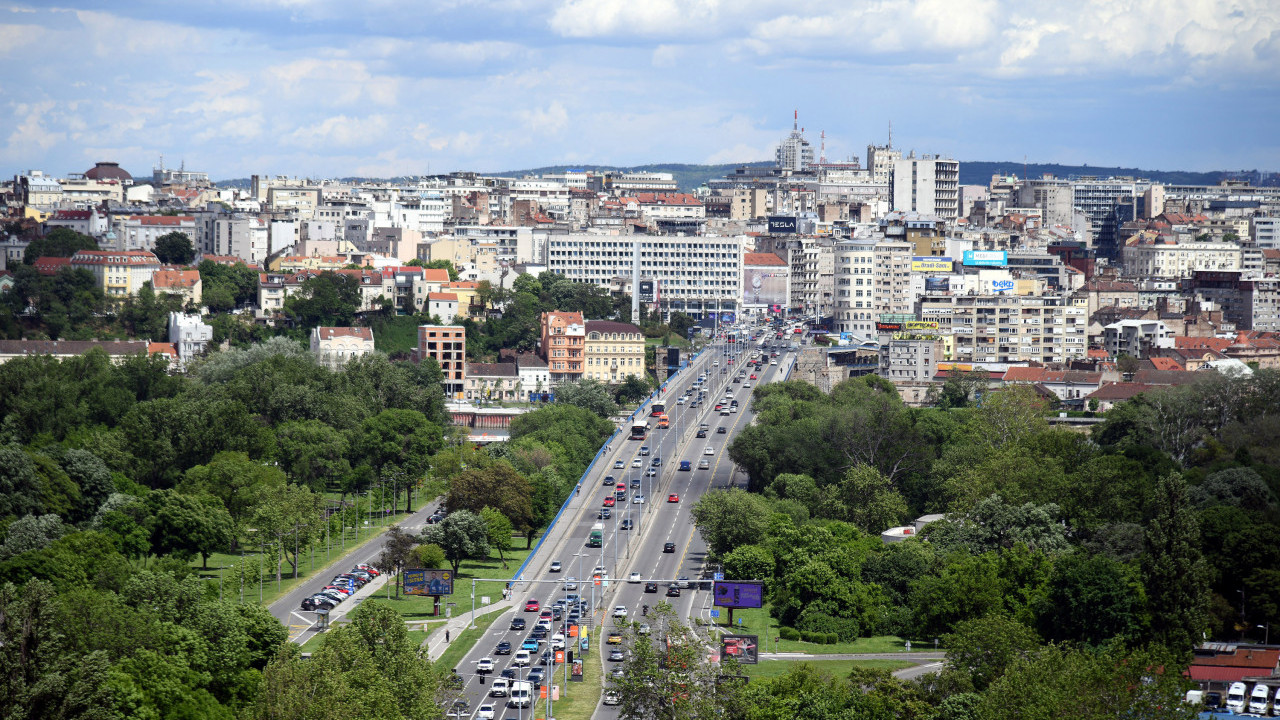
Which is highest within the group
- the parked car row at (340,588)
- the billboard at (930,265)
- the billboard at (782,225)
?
the billboard at (782,225)

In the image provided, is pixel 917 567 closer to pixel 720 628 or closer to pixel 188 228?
pixel 720 628

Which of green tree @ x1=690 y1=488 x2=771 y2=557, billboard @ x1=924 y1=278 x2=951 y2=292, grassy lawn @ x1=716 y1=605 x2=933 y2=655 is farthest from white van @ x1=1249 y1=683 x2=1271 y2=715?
billboard @ x1=924 y1=278 x2=951 y2=292

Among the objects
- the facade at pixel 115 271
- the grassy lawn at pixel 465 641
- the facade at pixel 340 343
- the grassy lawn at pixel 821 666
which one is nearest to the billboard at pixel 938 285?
the facade at pixel 340 343

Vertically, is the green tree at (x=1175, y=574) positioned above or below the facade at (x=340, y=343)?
below

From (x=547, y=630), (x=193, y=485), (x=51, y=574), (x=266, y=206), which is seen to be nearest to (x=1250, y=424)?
(x=547, y=630)

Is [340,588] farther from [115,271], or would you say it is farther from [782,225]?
[782,225]

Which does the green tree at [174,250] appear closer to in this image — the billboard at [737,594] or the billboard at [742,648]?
the billboard at [737,594]

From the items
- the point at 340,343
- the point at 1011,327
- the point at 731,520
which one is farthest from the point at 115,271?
the point at 731,520

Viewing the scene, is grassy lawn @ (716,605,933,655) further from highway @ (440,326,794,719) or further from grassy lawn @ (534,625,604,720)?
grassy lawn @ (534,625,604,720)
